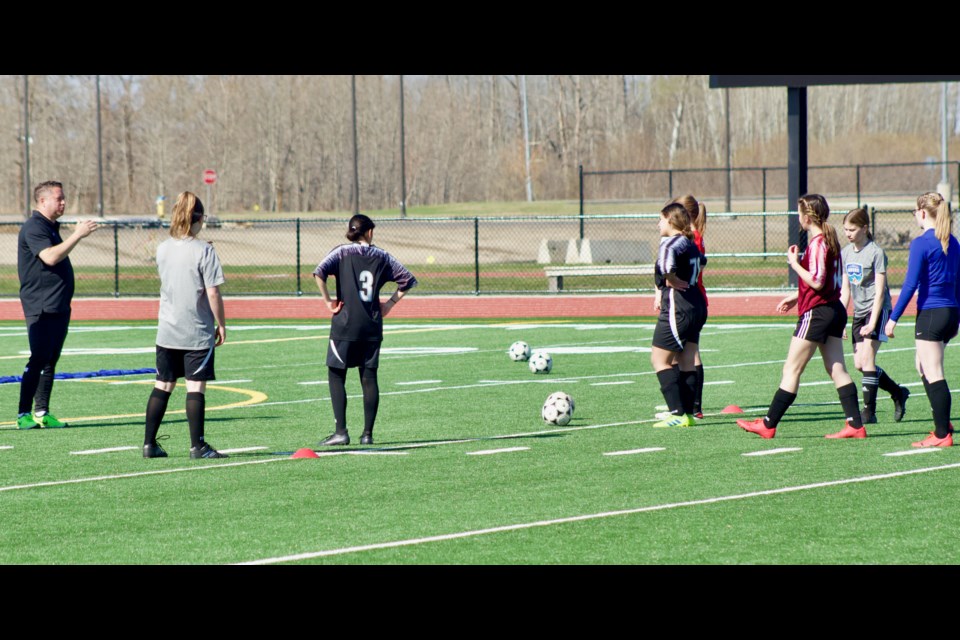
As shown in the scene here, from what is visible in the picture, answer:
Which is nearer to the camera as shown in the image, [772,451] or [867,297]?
[772,451]

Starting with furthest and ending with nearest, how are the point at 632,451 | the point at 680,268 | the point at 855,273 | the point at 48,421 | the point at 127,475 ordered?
the point at 48,421 < the point at 855,273 < the point at 680,268 < the point at 632,451 < the point at 127,475

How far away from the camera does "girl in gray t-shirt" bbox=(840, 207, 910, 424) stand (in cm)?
1158

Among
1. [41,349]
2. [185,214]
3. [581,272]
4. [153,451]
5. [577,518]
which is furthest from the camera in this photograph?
[581,272]

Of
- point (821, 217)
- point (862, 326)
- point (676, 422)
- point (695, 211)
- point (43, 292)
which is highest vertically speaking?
point (695, 211)

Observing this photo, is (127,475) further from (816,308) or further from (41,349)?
(816,308)

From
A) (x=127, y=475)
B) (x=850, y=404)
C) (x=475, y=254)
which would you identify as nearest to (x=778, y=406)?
(x=850, y=404)

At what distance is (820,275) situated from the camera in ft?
35.8

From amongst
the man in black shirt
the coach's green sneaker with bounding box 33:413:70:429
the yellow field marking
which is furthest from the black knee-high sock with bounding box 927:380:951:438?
the coach's green sneaker with bounding box 33:413:70:429

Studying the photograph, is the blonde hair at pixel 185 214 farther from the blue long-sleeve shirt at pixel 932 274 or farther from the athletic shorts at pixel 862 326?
the athletic shorts at pixel 862 326

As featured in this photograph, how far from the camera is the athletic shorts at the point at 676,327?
476 inches

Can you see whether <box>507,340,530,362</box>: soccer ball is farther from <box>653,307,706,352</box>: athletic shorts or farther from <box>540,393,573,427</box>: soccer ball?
<box>653,307,706,352</box>: athletic shorts

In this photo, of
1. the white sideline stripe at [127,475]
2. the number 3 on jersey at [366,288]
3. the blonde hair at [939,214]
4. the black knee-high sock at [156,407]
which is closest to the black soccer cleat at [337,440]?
the white sideline stripe at [127,475]

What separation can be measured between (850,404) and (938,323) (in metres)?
0.97

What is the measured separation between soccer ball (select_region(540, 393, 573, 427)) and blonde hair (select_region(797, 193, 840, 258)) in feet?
9.16
